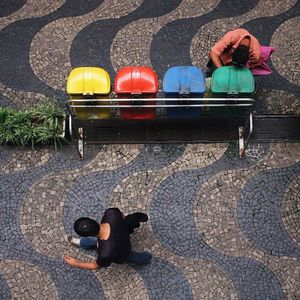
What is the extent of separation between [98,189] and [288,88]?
340 centimetres

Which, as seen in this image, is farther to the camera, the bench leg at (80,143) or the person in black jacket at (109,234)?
the bench leg at (80,143)

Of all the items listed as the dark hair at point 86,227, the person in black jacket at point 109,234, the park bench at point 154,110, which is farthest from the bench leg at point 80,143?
the dark hair at point 86,227

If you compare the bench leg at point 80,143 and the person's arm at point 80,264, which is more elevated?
the bench leg at point 80,143

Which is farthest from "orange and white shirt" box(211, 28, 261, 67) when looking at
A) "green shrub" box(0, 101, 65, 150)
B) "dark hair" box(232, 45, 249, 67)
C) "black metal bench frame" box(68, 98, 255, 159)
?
"green shrub" box(0, 101, 65, 150)

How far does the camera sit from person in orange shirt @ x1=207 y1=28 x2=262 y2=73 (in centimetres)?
715

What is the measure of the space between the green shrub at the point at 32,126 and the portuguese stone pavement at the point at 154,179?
0.20 meters

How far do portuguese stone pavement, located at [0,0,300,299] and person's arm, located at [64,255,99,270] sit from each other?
0.50 meters

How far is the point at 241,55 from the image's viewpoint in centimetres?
711

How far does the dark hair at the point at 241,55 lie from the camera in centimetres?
711

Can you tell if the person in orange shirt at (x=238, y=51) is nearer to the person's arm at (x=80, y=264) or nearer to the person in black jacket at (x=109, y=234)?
the person in black jacket at (x=109, y=234)

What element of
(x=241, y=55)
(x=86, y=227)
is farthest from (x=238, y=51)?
(x=86, y=227)

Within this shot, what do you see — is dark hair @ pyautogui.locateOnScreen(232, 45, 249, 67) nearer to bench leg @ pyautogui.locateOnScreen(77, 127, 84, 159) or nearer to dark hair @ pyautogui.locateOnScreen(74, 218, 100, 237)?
bench leg @ pyautogui.locateOnScreen(77, 127, 84, 159)

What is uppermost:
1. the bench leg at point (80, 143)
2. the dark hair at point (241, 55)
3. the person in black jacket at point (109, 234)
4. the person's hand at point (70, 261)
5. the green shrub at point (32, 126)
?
the dark hair at point (241, 55)

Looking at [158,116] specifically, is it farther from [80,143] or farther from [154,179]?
[80,143]
